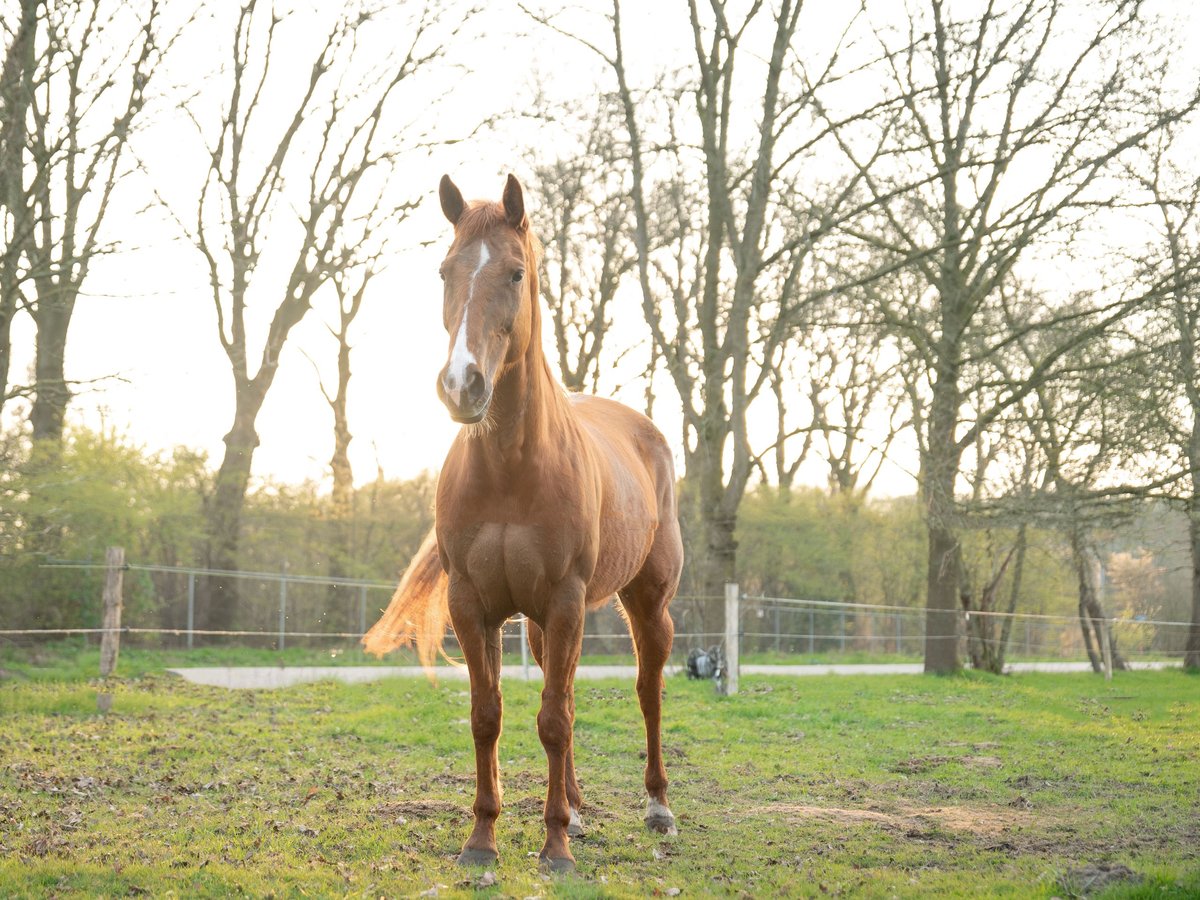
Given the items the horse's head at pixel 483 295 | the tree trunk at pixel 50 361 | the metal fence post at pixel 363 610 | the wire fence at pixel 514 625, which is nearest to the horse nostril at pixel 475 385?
the horse's head at pixel 483 295

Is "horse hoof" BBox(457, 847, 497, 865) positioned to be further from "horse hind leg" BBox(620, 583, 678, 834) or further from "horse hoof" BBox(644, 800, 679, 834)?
"horse hind leg" BBox(620, 583, 678, 834)

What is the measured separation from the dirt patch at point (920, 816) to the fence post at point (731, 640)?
693 cm

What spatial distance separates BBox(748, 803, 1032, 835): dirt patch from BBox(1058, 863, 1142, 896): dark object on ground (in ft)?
4.06

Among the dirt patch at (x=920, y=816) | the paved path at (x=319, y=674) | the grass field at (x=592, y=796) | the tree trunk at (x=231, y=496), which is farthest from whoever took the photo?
the tree trunk at (x=231, y=496)

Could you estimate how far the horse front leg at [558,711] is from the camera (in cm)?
488

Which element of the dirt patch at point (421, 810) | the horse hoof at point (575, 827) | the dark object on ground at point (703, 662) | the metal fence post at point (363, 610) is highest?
the metal fence post at point (363, 610)

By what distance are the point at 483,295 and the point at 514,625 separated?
13244 mm

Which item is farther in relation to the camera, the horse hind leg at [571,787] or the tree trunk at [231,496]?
the tree trunk at [231,496]

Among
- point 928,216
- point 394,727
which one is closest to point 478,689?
point 394,727

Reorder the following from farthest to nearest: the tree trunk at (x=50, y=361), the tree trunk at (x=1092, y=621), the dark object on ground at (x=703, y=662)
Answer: the tree trunk at (x=1092, y=621)
the tree trunk at (x=50, y=361)
the dark object on ground at (x=703, y=662)

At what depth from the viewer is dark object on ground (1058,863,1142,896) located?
4.29 meters

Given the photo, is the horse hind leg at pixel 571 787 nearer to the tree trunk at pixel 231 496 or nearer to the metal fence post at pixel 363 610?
the metal fence post at pixel 363 610

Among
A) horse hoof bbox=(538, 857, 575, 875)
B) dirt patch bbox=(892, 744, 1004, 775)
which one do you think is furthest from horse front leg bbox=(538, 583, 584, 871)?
dirt patch bbox=(892, 744, 1004, 775)

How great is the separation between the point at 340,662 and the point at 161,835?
12.2 m
